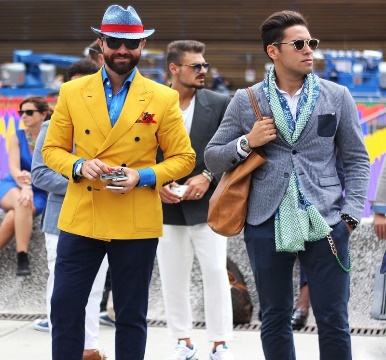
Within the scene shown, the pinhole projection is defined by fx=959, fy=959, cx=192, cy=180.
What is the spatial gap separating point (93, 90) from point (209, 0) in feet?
105

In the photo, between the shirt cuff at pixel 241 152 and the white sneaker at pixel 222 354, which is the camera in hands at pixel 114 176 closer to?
the shirt cuff at pixel 241 152

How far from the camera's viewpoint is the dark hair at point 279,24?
13.4 ft

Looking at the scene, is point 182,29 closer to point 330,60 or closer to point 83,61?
point 330,60

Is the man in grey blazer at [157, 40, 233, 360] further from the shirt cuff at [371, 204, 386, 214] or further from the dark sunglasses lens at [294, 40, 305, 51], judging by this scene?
the dark sunglasses lens at [294, 40, 305, 51]

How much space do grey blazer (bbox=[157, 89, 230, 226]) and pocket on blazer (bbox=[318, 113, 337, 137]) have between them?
1.50 meters

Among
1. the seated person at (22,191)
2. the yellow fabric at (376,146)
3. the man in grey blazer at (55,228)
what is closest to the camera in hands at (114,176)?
the man in grey blazer at (55,228)

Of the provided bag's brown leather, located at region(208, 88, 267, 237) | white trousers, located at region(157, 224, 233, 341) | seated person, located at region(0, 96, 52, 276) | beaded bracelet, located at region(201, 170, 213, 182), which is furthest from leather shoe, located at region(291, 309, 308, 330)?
bag's brown leather, located at region(208, 88, 267, 237)

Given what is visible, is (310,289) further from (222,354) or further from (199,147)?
(199,147)

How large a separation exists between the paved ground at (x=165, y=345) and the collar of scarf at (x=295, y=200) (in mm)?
1858

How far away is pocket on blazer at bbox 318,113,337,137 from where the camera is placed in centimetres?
400

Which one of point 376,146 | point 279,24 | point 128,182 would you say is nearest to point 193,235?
point 128,182

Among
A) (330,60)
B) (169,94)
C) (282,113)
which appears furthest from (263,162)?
(330,60)

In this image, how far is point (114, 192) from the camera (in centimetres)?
419

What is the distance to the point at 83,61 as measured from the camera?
5.65 m
